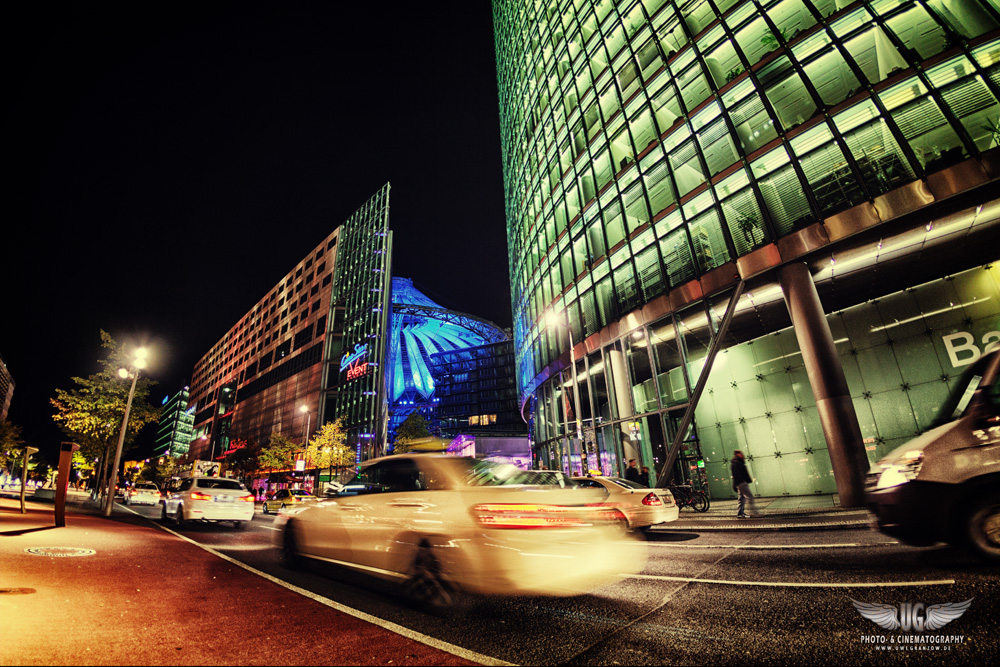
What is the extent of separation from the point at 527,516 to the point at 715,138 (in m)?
17.9

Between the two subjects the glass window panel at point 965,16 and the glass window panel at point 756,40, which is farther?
the glass window panel at point 756,40

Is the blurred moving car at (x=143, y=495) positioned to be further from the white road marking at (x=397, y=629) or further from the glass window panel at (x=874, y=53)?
the glass window panel at (x=874, y=53)

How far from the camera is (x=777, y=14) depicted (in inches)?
615

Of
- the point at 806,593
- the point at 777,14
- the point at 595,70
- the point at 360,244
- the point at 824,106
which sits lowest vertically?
the point at 806,593

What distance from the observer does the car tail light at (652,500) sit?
9.45m

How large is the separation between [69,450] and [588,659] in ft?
55.6

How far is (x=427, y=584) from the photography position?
4.18 metres

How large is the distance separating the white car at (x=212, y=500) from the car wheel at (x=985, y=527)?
50.9ft

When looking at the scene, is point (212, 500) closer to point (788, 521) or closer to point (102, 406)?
point (788, 521)

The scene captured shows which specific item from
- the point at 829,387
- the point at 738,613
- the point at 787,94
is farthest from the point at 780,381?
the point at 738,613

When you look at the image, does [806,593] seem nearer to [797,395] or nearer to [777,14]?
[797,395]

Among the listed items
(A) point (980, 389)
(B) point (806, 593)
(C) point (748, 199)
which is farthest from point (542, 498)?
(C) point (748, 199)

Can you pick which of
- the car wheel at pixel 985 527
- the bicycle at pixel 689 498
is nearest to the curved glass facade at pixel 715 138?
the bicycle at pixel 689 498

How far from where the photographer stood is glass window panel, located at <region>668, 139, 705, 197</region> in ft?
56.7
